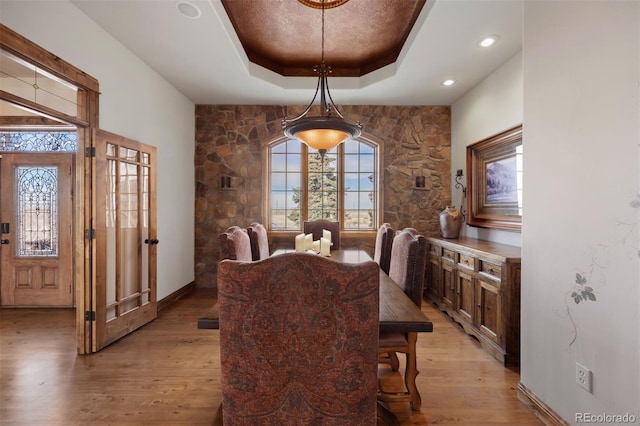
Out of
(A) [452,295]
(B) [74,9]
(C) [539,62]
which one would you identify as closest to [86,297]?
(B) [74,9]

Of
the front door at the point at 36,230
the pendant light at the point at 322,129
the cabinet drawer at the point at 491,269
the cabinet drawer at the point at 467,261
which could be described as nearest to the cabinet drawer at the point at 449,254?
the cabinet drawer at the point at 467,261

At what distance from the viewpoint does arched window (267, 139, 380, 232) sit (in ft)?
15.9

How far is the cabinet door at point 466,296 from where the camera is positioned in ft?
9.76

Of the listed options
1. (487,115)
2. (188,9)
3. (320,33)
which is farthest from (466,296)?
(188,9)

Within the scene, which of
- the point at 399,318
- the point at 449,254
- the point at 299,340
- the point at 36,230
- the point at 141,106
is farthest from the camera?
the point at 36,230

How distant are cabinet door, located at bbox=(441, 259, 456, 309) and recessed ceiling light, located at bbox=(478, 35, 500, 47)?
232cm

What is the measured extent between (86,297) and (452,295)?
3.67m

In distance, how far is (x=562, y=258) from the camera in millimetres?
1654

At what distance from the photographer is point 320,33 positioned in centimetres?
326

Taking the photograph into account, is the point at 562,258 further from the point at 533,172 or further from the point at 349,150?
the point at 349,150

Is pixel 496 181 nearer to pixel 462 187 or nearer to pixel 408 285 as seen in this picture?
pixel 462 187

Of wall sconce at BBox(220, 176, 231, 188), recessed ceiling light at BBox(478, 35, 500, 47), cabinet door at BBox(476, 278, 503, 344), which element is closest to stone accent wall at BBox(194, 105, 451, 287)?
wall sconce at BBox(220, 176, 231, 188)

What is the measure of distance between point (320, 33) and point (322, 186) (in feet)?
7.25

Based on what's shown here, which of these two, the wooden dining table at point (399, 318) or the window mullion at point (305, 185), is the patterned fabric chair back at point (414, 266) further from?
the window mullion at point (305, 185)
